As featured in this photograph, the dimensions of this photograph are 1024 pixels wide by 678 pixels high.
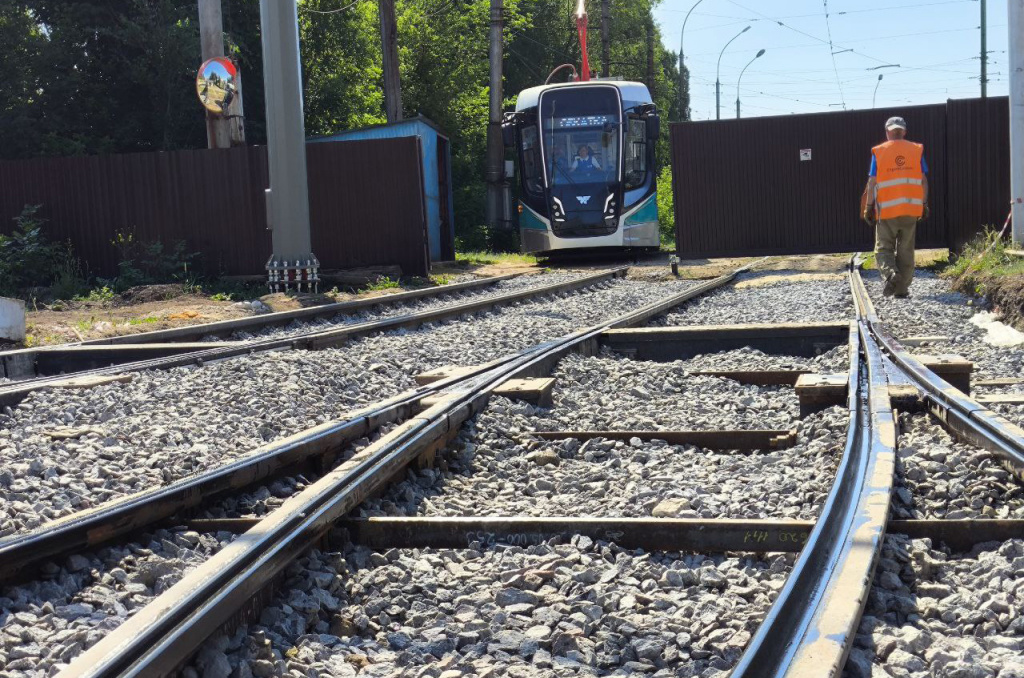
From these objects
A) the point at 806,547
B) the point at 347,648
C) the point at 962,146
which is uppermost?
the point at 962,146

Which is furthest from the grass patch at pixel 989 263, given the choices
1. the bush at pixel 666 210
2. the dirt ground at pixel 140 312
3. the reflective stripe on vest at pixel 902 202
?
the bush at pixel 666 210

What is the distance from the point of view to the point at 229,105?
16625 mm

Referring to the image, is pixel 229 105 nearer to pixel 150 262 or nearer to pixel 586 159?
pixel 150 262

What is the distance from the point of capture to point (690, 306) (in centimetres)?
1155

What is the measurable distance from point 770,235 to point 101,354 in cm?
1456

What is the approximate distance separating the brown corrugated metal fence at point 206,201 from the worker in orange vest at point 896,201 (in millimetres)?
7959

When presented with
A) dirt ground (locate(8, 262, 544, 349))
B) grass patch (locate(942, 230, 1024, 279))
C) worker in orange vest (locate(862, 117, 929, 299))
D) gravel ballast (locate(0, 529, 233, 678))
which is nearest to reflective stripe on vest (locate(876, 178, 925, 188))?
worker in orange vest (locate(862, 117, 929, 299))

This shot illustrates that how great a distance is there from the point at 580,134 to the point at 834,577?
17861 mm

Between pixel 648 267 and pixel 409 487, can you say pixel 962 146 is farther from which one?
pixel 409 487

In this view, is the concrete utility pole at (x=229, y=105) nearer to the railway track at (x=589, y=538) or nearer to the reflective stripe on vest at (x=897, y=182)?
the reflective stripe on vest at (x=897, y=182)

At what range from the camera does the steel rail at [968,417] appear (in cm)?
357

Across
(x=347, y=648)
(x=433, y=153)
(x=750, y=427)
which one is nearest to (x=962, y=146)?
(x=433, y=153)

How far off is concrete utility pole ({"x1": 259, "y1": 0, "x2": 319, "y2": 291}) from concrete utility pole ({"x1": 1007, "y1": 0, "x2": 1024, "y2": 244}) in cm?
894

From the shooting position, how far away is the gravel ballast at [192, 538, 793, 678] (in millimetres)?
Answer: 2451
